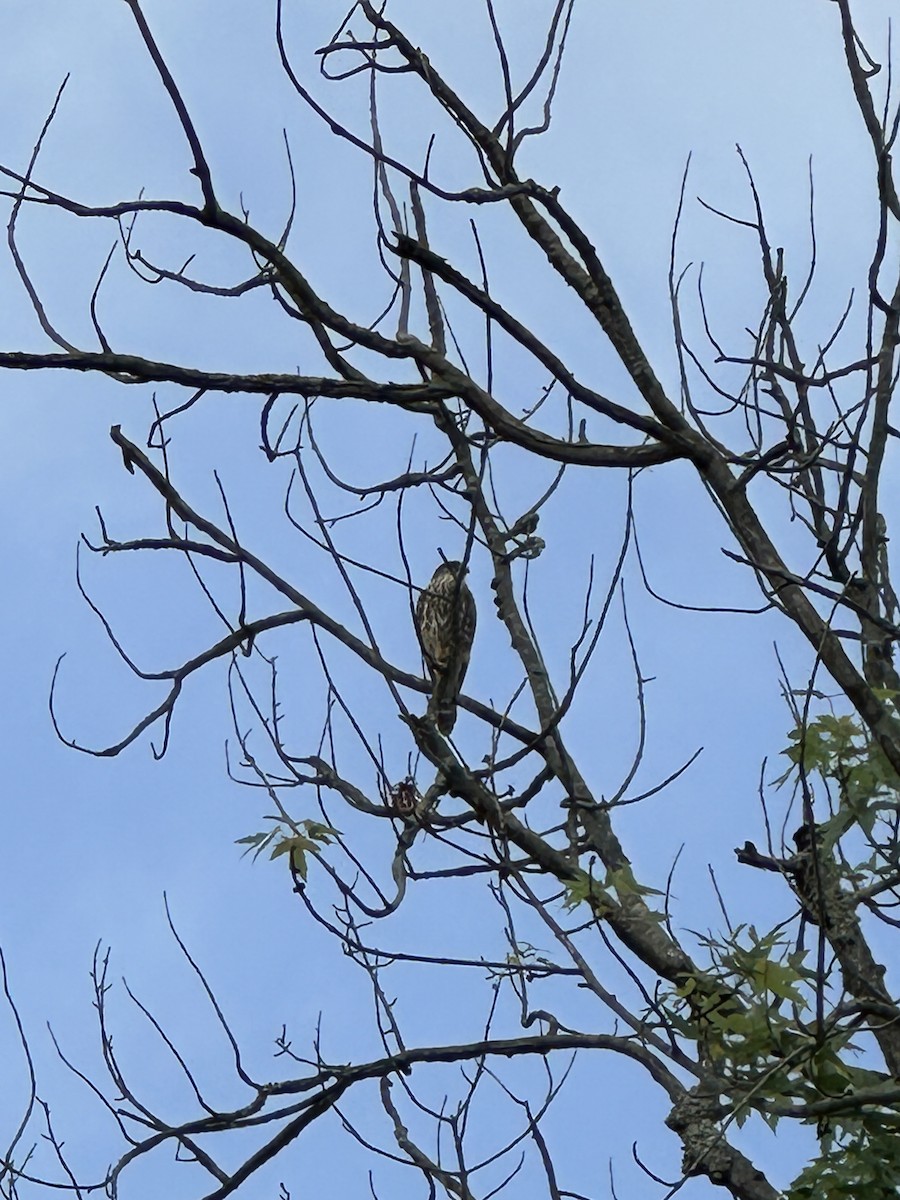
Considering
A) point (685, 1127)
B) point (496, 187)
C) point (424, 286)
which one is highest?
point (424, 286)

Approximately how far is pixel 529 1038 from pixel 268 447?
1.90m

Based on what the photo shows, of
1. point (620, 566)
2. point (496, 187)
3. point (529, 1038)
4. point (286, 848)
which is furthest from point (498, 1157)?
point (496, 187)

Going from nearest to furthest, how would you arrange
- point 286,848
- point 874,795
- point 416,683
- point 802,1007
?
point 802,1007 → point 874,795 → point 286,848 → point 416,683

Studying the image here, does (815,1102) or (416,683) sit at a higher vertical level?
(416,683)

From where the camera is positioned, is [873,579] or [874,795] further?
[873,579]

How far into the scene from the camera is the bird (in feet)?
16.9

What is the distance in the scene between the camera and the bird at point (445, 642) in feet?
16.9

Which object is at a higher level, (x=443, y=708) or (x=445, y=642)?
(x=445, y=642)

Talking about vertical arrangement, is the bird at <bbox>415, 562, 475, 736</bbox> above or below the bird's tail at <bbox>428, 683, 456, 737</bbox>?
above

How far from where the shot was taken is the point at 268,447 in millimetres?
4781

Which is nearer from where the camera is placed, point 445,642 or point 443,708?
point 443,708

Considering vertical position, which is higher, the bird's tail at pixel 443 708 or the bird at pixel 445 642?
the bird at pixel 445 642

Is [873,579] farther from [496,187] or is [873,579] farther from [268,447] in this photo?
[268,447]

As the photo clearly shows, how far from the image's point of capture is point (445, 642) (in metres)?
6.07
